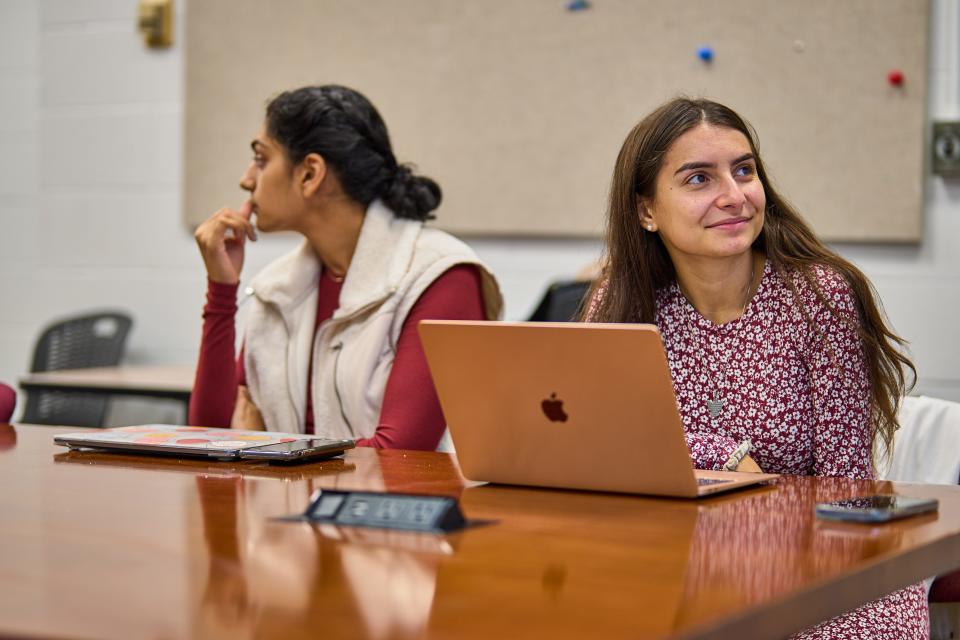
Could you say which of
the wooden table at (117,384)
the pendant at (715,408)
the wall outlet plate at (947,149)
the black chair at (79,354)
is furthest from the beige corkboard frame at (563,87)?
the pendant at (715,408)

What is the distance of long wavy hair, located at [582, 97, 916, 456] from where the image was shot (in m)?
1.90

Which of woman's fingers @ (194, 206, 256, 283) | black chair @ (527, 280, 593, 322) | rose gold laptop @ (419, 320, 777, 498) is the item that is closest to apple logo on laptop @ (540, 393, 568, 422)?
rose gold laptop @ (419, 320, 777, 498)

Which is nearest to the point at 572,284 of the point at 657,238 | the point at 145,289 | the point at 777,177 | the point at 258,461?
the point at 777,177

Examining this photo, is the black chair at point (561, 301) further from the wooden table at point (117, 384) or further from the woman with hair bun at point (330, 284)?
the wooden table at point (117, 384)

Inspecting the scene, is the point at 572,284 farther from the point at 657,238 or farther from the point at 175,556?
the point at 175,556

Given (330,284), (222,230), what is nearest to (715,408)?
(330,284)

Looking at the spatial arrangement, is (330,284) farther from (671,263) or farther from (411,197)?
(671,263)

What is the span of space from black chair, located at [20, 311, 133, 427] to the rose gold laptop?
116 inches

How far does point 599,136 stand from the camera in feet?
13.3

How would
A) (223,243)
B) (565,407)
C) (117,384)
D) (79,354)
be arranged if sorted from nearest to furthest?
(565,407) → (223,243) → (117,384) → (79,354)

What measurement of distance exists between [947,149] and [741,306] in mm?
1886

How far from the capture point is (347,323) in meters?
2.45

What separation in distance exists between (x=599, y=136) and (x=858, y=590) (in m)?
3.15

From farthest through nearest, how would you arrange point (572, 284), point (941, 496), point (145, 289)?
point (145, 289) → point (572, 284) → point (941, 496)
